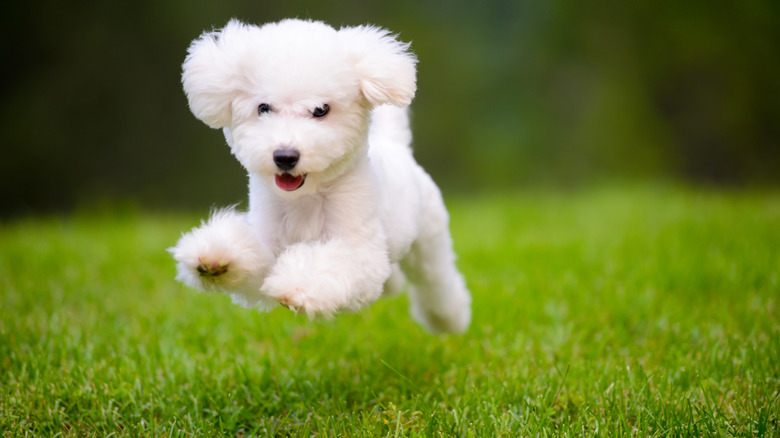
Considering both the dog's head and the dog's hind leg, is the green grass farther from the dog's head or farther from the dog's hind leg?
the dog's head

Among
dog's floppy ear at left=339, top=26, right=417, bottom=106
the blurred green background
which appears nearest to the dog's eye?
dog's floppy ear at left=339, top=26, right=417, bottom=106

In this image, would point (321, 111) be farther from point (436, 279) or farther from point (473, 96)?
point (473, 96)

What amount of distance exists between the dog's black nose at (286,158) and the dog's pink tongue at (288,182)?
69mm

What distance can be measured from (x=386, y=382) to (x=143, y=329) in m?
1.52

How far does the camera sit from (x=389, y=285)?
2.98 meters

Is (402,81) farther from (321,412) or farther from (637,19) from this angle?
(637,19)

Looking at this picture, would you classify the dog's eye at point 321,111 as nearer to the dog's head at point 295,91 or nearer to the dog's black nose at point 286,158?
the dog's head at point 295,91

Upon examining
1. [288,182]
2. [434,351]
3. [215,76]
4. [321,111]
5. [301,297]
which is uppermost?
[215,76]

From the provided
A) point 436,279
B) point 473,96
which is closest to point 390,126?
point 436,279

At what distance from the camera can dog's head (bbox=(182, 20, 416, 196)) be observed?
208 cm

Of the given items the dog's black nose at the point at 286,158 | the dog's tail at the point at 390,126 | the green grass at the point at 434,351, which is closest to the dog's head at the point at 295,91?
the dog's black nose at the point at 286,158

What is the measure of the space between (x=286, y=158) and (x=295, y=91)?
208 mm

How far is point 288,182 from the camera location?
213 centimetres

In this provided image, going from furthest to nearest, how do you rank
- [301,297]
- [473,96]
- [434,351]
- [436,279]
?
[473,96] < [434,351] < [436,279] < [301,297]
